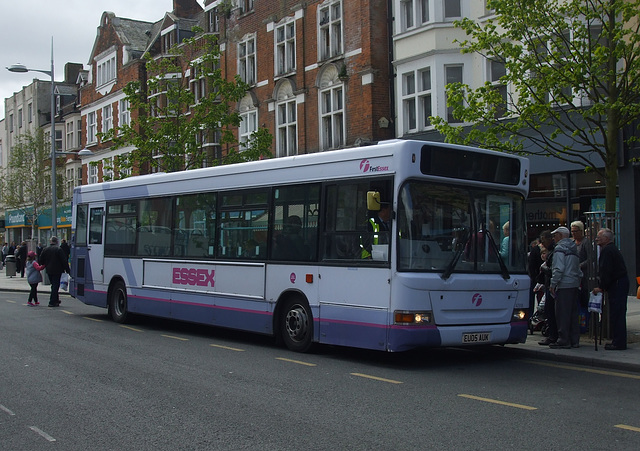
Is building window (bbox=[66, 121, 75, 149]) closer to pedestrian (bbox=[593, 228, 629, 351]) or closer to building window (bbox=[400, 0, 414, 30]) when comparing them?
building window (bbox=[400, 0, 414, 30])

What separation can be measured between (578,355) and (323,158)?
4.43 metres

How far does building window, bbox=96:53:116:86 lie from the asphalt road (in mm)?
38510

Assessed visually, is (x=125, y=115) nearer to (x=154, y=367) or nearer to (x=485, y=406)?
(x=154, y=367)

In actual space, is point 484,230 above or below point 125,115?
below

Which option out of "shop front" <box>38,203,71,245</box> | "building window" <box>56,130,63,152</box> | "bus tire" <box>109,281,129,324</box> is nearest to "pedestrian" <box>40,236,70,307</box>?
"bus tire" <box>109,281,129,324</box>

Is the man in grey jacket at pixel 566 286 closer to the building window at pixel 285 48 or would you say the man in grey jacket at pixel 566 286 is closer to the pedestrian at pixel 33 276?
the pedestrian at pixel 33 276

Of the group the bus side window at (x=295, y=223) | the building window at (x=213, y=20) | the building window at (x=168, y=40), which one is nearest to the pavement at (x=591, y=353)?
the bus side window at (x=295, y=223)

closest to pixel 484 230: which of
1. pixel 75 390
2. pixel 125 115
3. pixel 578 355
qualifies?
pixel 578 355

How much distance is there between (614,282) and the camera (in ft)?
36.1

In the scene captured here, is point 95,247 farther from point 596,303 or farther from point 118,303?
point 596,303

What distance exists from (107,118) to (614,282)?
4209 centimetres

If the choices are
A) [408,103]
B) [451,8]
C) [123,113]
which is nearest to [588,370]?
[451,8]

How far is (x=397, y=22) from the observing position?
85.7 feet

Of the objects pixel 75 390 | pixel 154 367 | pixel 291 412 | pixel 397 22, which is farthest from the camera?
pixel 397 22
